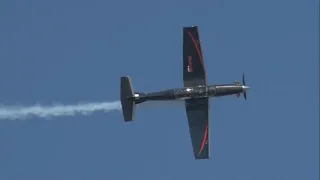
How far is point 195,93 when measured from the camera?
293 feet

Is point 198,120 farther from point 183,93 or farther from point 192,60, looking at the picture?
point 192,60

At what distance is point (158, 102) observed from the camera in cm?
9069

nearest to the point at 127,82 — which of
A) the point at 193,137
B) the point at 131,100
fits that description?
the point at 131,100

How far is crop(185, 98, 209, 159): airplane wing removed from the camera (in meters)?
90.0

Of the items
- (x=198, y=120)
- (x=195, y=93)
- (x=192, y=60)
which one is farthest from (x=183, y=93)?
(x=192, y=60)

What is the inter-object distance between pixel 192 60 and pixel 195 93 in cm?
281

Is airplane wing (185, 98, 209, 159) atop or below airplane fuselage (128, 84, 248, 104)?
below

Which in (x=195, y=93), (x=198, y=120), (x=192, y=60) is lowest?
(x=198, y=120)

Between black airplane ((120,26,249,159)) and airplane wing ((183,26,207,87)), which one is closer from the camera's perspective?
black airplane ((120,26,249,159))

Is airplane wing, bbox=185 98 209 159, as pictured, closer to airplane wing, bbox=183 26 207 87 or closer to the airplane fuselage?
the airplane fuselage

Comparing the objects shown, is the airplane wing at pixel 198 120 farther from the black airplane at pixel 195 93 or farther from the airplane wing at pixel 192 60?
the airplane wing at pixel 192 60

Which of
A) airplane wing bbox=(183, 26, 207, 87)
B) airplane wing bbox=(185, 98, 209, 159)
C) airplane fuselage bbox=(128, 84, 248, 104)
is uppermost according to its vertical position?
airplane wing bbox=(183, 26, 207, 87)

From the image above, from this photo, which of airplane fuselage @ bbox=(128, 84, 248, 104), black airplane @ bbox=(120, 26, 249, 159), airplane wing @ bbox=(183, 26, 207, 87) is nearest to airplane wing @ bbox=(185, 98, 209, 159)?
black airplane @ bbox=(120, 26, 249, 159)

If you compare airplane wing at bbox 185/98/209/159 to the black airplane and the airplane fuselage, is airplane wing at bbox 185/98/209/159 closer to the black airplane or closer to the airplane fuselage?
the black airplane
